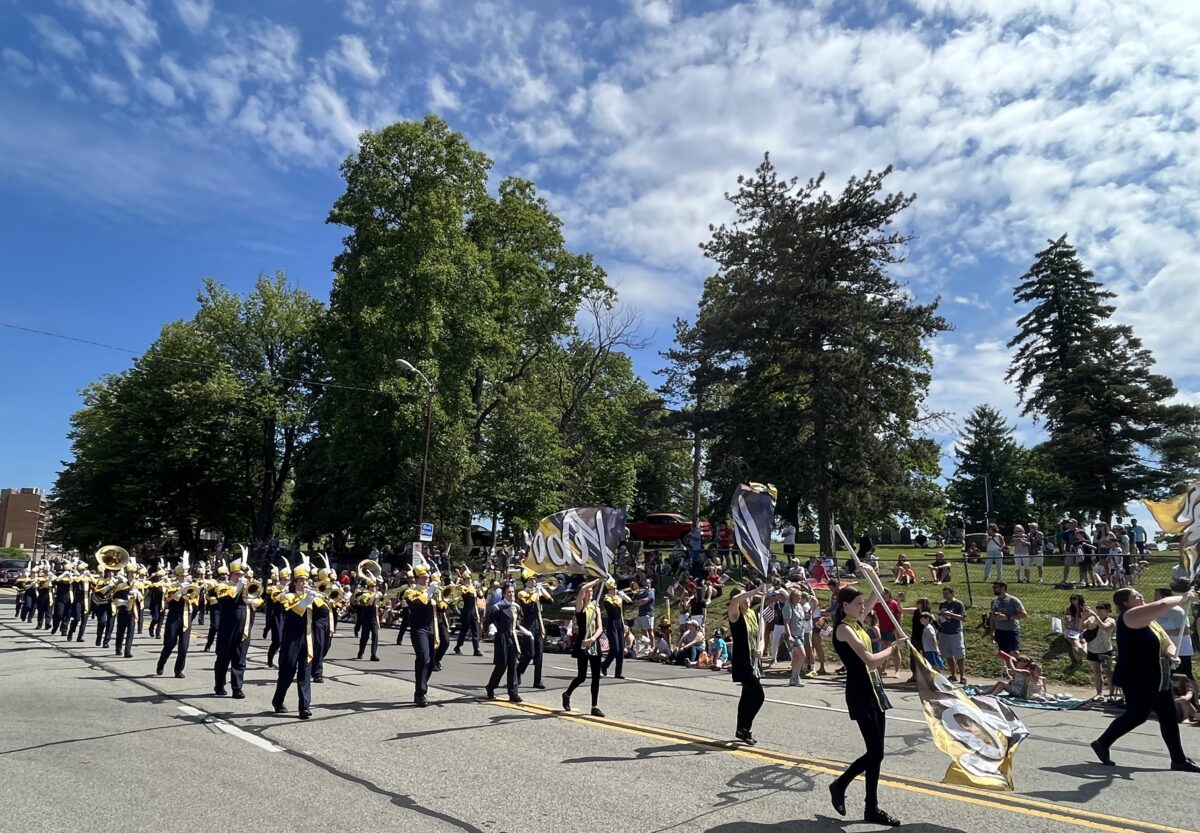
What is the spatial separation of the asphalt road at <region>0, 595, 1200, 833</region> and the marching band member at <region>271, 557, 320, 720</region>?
32 cm

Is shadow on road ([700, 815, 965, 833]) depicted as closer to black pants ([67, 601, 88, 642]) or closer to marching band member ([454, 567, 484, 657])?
marching band member ([454, 567, 484, 657])

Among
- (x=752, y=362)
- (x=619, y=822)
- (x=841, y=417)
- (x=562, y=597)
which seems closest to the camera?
(x=619, y=822)

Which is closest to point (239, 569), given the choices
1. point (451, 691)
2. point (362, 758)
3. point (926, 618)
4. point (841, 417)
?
point (451, 691)

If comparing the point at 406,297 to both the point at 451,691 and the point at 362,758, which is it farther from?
the point at 362,758

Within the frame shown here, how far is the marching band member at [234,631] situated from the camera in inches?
451

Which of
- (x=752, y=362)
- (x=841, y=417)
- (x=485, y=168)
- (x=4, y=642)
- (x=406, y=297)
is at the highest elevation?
(x=485, y=168)

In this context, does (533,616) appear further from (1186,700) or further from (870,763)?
(1186,700)

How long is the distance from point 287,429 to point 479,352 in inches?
692

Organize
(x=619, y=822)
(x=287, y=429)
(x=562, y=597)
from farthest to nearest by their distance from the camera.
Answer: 1. (x=287, y=429)
2. (x=562, y=597)
3. (x=619, y=822)

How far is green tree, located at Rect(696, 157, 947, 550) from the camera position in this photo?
29344 mm

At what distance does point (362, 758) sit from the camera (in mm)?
7609

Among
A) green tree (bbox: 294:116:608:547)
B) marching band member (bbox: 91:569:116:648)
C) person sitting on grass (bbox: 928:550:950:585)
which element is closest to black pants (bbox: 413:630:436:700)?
marching band member (bbox: 91:569:116:648)

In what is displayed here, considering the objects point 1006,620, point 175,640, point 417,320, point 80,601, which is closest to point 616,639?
point 1006,620

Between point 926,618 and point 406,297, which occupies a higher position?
point 406,297
